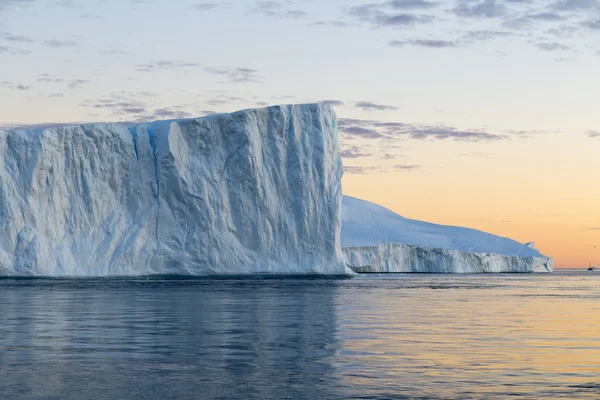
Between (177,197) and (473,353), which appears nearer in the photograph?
(473,353)

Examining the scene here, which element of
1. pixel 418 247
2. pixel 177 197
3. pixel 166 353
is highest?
pixel 177 197

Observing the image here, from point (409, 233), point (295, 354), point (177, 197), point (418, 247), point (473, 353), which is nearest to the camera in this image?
point (295, 354)

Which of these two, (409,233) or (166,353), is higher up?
(409,233)

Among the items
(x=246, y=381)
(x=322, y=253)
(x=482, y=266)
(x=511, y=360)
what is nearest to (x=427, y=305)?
(x=511, y=360)

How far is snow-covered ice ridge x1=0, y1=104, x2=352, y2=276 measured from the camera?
46.3 metres

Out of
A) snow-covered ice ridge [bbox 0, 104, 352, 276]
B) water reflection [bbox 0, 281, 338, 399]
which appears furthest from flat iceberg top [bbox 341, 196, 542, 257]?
water reflection [bbox 0, 281, 338, 399]

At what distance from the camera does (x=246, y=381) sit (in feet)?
30.2

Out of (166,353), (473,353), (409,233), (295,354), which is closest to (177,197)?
(166,353)

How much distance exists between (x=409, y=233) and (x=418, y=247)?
4929mm

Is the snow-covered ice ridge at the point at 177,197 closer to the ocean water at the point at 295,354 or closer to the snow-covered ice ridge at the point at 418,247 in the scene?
the snow-covered ice ridge at the point at 418,247

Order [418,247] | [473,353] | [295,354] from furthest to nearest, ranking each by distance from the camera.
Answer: [418,247] < [473,353] < [295,354]

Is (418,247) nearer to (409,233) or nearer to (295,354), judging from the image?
(409,233)

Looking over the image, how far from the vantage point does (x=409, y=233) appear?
82312mm

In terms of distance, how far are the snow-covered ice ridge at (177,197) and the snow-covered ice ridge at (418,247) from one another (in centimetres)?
2237
